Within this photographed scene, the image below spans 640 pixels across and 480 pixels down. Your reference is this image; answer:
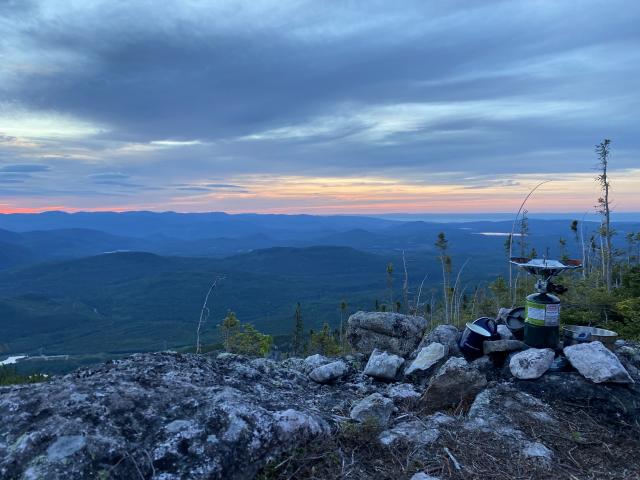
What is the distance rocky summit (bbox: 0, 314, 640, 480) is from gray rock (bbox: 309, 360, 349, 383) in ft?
0.06

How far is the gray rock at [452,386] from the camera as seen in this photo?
6.02m

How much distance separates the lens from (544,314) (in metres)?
6.79

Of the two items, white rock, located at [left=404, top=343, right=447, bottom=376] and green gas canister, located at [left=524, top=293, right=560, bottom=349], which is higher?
green gas canister, located at [left=524, top=293, right=560, bottom=349]

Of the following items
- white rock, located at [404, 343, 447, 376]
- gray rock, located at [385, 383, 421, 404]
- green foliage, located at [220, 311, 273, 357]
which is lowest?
green foliage, located at [220, 311, 273, 357]

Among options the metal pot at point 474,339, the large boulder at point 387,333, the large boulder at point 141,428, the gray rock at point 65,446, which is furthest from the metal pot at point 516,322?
the gray rock at point 65,446

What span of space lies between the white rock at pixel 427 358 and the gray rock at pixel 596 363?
6.31ft

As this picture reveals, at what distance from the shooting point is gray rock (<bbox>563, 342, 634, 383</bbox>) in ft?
19.5

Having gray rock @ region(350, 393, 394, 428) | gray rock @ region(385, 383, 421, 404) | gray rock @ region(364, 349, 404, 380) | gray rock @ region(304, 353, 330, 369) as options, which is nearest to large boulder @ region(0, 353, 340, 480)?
gray rock @ region(350, 393, 394, 428)

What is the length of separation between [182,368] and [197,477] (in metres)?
2.19

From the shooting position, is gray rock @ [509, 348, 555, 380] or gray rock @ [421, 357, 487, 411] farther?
gray rock @ [509, 348, 555, 380]

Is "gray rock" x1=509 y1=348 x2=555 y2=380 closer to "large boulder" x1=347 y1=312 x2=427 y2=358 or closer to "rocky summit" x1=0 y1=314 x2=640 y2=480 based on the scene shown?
"rocky summit" x1=0 y1=314 x2=640 y2=480

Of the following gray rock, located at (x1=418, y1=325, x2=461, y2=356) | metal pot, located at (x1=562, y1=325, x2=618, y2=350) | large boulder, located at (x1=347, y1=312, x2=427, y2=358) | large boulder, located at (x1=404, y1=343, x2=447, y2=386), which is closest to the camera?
large boulder, located at (x1=404, y1=343, x2=447, y2=386)

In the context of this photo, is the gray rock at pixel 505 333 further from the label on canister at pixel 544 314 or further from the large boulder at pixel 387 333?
the large boulder at pixel 387 333

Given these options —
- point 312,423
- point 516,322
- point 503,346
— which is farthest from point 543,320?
point 312,423
